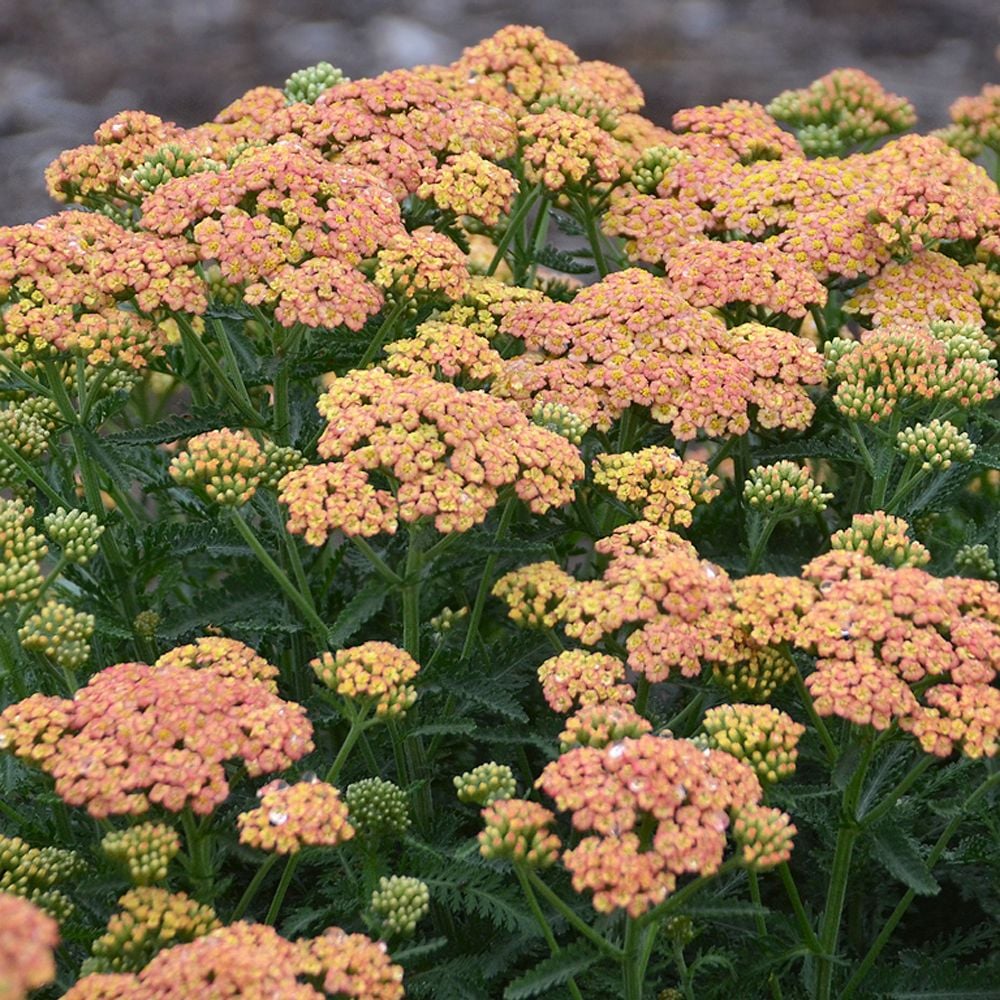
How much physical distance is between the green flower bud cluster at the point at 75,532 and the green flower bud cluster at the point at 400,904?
56.4 inches

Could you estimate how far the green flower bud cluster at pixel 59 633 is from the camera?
4.18m

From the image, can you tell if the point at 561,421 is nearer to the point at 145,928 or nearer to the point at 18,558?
the point at 18,558

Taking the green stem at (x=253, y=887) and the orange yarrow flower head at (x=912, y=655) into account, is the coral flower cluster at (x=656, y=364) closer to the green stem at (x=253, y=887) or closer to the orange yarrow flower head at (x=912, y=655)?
the orange yarrow flower head at (x=912, y=655)

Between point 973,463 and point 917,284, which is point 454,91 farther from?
point 973,463

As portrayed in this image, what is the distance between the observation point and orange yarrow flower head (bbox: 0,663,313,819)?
11.7 ft

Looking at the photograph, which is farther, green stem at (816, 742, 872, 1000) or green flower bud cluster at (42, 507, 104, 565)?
green flower bud cluster at (42, 507, 104, 565)

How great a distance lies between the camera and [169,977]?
3172 mm

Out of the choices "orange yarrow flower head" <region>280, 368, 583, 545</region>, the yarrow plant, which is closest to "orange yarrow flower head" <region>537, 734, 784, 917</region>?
the yarrow plant

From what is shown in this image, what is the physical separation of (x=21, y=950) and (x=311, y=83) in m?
4.34

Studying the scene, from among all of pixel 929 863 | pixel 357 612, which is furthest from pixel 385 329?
pixel 929 863

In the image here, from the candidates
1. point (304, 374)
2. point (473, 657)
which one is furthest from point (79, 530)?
point (473, 657)

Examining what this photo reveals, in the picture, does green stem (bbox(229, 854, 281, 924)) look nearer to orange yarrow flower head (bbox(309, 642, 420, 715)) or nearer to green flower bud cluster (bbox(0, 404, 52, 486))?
orange yarrow flower head (bbox(309, 642, 420, 715))

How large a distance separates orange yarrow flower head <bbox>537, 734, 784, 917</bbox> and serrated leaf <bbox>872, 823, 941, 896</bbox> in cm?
69

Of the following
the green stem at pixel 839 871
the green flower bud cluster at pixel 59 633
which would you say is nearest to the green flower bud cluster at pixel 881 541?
the green stem at pixel 839 871
